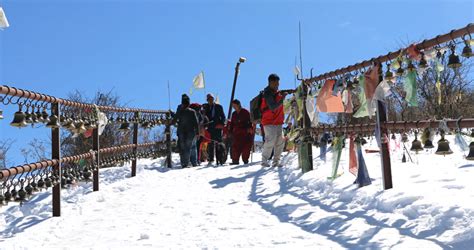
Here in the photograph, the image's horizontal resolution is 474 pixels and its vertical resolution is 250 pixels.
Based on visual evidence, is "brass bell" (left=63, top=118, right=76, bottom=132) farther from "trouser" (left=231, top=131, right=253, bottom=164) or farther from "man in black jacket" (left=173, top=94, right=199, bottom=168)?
"trouser" (left=231, top=131, right=253, bottom=164)

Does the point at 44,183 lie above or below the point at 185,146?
below

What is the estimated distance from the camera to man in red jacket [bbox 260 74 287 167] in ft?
33.3

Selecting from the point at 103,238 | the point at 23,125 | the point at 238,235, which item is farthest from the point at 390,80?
the point at 23,125

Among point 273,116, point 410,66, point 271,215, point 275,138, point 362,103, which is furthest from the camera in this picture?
point 275,138

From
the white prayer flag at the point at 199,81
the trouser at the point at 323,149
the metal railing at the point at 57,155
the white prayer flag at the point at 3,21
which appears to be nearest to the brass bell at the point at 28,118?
the metal railing at the point at 57,155

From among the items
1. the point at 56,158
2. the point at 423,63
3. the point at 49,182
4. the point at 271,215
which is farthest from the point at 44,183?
the point at 423,63

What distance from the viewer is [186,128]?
1255 cm

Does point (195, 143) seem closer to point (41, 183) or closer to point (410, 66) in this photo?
point (41, 183)

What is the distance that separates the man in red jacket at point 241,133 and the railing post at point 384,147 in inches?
254

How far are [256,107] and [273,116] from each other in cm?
53

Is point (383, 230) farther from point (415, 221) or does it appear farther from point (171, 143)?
point (171, 143)

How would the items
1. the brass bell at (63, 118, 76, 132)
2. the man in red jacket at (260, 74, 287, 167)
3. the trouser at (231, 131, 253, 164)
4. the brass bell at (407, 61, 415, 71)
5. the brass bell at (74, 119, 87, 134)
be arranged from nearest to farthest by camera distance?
1. the brass bell at (407, 61, 415, 71)
2. the brass bell at (63, 118, 76, 132)
3. the brass bell at (74, 119, 87, 134)
4. the man in red jacket at (260, 74, 287, 167)
5. the trouser at (231, 131, 253, 164)

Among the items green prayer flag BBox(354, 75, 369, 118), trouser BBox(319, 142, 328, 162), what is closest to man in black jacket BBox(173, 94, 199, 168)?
trouser BBox(319, 142, 328, 162)

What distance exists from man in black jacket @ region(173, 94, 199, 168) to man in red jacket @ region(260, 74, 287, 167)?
7.95 feet
